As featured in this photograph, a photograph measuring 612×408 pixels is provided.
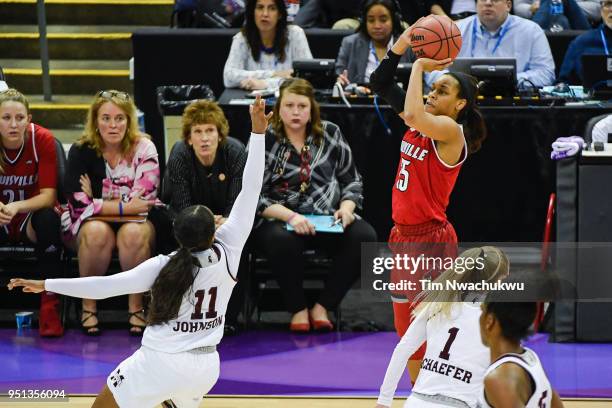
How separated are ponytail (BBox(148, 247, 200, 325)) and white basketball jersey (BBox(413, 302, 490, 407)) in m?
1.05

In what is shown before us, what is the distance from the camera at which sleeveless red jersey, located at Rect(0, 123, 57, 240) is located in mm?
7586

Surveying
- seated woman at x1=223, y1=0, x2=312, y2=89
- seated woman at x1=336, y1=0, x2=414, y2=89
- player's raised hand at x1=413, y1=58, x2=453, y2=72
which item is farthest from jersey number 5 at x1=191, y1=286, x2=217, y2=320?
seated woman at x1=223, y1=0, x2=312, y2=89

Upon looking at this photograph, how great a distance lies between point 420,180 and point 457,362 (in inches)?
58.5

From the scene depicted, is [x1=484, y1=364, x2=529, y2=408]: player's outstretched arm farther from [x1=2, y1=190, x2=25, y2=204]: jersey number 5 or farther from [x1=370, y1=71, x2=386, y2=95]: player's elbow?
[x1=2, y1=190, x2=25, y2=204]: jersey number 5

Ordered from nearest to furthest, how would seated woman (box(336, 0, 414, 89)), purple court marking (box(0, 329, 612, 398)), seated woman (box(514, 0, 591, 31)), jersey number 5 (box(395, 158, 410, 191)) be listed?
1. jersey number 5 (box(395, 158, 410, 191))
2. purple court marking (box(0, 329, 612, 398))
3. seated woman (box(336, 0, 414, 89))
4. seated woman (box(514, 0, 591, 31))

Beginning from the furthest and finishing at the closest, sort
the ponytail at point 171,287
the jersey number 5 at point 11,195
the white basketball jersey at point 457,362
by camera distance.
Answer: the jersey number 5 at point 11,195, the ponytail at point 171,287, the white basketball jersey at point 457,362

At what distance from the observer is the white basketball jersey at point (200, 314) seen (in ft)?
16.7

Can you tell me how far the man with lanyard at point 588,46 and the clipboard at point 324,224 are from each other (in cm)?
234

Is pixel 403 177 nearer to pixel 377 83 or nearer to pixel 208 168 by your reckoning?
pixel 377 83

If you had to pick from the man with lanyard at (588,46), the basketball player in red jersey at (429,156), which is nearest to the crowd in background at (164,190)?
the man with lanyard at (588,46)

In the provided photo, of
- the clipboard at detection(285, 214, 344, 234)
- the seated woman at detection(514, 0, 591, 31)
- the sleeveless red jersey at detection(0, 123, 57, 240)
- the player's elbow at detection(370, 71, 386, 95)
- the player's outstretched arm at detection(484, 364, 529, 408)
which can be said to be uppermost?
the seated woman at detection(514, 0, 591, 31)

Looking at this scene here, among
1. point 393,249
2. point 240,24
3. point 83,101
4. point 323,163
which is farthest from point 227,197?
point 83,101

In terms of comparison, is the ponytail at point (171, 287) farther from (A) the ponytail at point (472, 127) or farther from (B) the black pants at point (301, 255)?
(B) the black pants at point (301, 255)

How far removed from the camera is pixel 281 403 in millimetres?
6273
